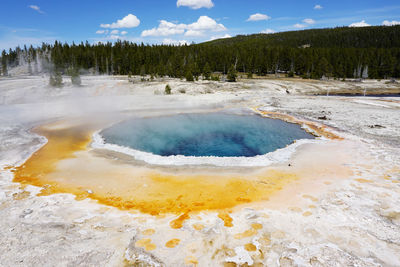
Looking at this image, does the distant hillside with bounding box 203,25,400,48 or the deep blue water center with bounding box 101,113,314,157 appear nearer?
the deep blue water center with bounding box 101,113,314,157

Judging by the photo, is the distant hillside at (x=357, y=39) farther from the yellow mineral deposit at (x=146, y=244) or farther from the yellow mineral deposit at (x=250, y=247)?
the yellow mineral deposit at (x=146, y=244)

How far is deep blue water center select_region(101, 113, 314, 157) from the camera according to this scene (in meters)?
15.6

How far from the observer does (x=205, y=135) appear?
19.0 meters

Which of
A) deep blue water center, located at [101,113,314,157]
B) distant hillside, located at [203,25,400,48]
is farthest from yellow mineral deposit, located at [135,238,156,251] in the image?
distant hillside, located at [203,25,400,48]

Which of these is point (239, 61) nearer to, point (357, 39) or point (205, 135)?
point (205, 135)

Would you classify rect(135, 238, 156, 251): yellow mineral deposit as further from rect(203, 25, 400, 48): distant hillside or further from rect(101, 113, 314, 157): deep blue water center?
rect(203, 25, 400, 48): distant hillside

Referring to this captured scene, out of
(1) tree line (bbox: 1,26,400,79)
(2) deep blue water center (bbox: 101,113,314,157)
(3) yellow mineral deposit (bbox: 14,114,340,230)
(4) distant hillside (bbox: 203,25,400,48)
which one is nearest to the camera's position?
(3) yellow mineral deposit (bbox: 14,114,340,230)

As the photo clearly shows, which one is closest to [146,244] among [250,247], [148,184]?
[250,247]

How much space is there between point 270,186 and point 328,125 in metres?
13.7

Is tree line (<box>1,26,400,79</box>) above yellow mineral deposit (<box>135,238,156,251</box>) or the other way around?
above

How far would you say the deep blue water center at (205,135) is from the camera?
15570 millimetres

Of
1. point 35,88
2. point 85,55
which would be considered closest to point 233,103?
point 35,88

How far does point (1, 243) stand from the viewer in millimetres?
6223

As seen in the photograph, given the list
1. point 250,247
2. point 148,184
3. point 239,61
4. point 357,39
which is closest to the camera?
point 250,247
